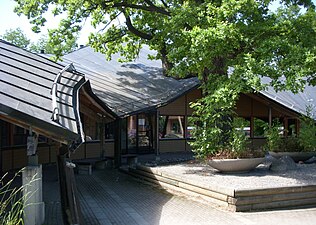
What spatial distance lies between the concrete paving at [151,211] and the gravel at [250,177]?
0.64 m

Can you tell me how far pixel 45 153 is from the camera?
15.7m

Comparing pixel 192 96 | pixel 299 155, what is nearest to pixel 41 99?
pixel 299 155

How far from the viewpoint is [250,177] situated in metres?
10.0

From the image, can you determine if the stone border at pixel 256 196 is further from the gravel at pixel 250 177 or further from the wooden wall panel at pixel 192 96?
the wooden wall panel at pixel 192 96

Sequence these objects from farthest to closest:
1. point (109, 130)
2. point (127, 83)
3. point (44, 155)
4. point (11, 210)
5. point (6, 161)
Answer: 1. point (127, 83)
2. point (109, 130)
3. point (44, 155)
4. point (6, 161)
5. point (11, 210)

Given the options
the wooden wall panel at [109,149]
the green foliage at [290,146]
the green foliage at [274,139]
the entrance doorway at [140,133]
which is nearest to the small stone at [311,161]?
the green foliage at [290,146]

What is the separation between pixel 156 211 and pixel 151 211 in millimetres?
110

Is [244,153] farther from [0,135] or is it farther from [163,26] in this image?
[0,135]

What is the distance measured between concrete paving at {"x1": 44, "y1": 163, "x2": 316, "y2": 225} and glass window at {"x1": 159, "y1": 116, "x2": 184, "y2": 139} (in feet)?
33.7

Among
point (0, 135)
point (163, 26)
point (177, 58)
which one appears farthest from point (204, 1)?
point (0, 135)

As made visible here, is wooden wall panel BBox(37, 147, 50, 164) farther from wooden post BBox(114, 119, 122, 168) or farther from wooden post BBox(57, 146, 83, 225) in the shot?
wooden post BBox(57, 146, 83, 225)

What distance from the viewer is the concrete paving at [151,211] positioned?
7.38 meters

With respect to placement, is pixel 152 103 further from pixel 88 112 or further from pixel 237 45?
pixel 237 45

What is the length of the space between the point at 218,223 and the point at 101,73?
15.1m
